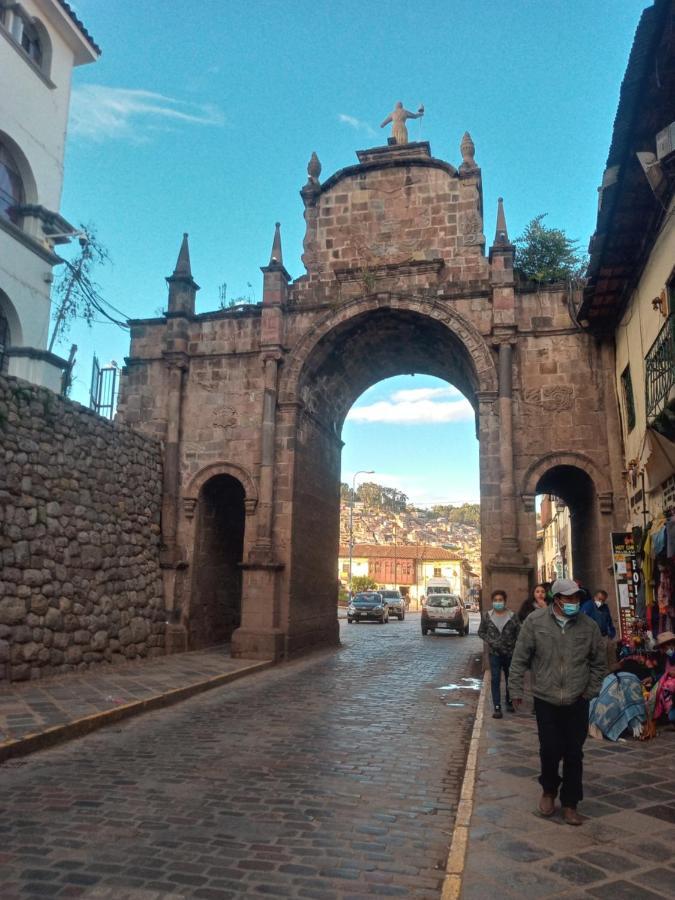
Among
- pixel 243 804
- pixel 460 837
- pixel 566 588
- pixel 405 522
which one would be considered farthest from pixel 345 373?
pixel 405 522

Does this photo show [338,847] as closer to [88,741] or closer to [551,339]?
[88,741]

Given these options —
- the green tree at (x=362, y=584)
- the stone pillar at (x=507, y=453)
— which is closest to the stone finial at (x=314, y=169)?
the stone pillar at (x=507, y=453)

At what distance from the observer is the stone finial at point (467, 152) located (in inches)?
645

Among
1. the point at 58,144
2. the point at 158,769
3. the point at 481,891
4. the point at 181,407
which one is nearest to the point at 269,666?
the point at 181,407

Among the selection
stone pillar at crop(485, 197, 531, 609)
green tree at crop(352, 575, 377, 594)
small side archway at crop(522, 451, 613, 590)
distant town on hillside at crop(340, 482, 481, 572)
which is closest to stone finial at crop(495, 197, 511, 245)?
stone pillar at crop(485, 197, 531, 609)

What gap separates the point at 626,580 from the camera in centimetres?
1131

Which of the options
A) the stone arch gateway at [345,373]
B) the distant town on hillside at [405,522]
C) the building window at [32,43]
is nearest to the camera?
the stone arch gateway at [345,373]

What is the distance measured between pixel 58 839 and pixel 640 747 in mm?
5534

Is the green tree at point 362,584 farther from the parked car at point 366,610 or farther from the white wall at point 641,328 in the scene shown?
the white wall at point 641,328

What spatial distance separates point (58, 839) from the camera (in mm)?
4328

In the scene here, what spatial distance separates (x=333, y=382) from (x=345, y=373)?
1.60 ft

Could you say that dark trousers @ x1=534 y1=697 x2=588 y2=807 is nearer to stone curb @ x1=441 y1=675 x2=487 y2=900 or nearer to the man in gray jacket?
the man in gray jacket

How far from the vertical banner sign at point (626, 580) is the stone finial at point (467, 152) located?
9868 millimetres

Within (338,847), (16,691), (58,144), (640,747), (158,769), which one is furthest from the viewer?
(58,144)
